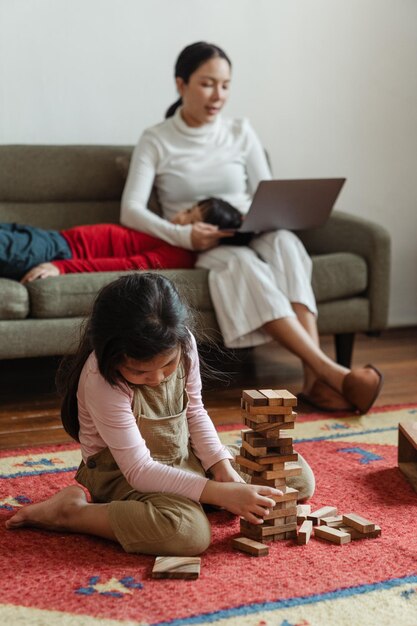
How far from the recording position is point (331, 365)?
8.62 feet

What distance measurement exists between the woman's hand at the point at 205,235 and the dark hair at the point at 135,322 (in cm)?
122

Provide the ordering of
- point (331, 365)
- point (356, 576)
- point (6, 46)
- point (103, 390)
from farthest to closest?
point (6, 46)
point (331, 365)
point (103, 390)
point (356, 576)

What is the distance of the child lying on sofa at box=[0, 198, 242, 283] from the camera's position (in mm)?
2709

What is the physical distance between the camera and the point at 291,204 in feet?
9.34

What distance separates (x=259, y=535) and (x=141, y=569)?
0.76 ft

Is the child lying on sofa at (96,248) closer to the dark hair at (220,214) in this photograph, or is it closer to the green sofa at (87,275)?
the dark hair at (220,214)

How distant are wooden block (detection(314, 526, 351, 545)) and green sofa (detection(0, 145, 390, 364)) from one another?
101 centimetres

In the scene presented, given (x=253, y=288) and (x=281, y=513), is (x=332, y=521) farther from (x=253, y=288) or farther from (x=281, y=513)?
(x=253, y=288)

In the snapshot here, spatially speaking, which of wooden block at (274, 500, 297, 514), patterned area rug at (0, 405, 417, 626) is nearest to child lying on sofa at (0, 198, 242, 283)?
patterned area rug at (0, 405, 417, 626)

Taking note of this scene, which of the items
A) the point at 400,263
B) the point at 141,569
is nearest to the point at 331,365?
the point at 141,569

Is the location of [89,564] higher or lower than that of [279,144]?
lower

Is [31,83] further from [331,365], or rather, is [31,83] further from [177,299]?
[177,299]

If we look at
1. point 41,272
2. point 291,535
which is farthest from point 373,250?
point 291,535

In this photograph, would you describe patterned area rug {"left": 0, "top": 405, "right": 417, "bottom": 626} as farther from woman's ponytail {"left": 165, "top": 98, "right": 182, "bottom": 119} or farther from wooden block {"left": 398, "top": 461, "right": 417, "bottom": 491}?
woman's ponytail {"left": 165, "top": 98, "right": 182, "bottom": 119}
